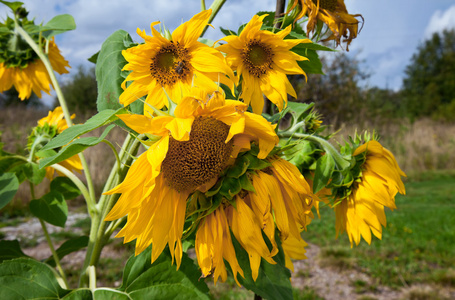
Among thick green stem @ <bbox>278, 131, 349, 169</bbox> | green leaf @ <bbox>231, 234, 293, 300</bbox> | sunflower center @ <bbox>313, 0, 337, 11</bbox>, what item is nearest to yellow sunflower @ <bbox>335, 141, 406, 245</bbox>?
thick green stem @ <bbox>278, 131, 349, 169</bbox>

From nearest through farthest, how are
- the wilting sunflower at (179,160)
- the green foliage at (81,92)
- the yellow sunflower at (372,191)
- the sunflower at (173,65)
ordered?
the wilting sunflower at (179,160) < the sunflower at (173,65) < the yellow sunflower at (372,191) < the green foliage at (81,92)

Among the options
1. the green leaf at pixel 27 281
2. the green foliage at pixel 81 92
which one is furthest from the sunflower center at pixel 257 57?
the green foliage at pixel 81 92

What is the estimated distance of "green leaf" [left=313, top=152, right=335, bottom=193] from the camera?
0.56 m

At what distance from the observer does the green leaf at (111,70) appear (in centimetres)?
56

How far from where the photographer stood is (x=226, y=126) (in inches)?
17.2

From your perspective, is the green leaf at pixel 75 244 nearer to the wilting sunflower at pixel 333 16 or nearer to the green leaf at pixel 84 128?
the green leaf at pixel 84 128

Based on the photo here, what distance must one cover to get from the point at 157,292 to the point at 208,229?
20 centimetres

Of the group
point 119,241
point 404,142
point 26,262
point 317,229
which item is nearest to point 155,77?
point 26,262

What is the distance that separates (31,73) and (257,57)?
2.52 ft

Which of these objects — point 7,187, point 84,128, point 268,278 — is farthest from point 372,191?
point 7,187

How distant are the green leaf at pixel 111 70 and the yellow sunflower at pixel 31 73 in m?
0.53

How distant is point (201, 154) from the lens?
0.43 meters

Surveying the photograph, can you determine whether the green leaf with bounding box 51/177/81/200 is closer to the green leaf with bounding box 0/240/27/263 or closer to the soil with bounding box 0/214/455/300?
the green leaf with bounding box 0/240/27/263

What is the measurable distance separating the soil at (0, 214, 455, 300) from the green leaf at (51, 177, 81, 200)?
2207 millimetres
